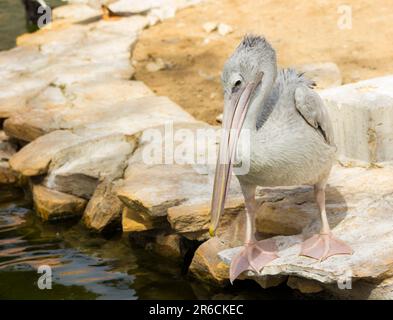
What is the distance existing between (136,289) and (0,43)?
586 cm

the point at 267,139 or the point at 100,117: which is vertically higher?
the point at 267,139

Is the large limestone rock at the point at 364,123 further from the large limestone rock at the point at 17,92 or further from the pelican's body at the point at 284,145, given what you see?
the large limestone rock at the point at 17,92

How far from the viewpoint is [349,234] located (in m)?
3.95

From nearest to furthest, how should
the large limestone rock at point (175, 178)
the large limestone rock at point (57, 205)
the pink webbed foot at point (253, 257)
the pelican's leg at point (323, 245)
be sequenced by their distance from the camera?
the pelican's leg at point (323, 245) → the pink webbed foot at point (253, 257) → the large limestone rock at point (175, 178) → the large limestone rock at point (57, 205)

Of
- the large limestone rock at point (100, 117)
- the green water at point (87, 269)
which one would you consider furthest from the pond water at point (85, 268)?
the large limestone rock at point (100, 117)

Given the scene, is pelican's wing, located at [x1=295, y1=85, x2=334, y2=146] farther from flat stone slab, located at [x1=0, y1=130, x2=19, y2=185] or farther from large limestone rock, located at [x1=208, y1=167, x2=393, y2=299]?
flat stone slab, located at [x1=0, y1=130, x2=19, y2=185]

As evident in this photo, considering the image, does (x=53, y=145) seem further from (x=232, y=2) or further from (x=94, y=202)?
(x=232, y=2)

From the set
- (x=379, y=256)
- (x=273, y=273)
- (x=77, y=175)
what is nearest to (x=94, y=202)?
(x=77, y=175)

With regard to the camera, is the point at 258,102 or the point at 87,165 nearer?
the point at 258,102

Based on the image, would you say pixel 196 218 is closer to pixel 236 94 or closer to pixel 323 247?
pixel 323 247

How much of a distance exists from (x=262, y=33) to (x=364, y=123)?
3.33 meters

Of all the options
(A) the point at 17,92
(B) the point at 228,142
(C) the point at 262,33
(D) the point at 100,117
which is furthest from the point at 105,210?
(C) the point at 262,33

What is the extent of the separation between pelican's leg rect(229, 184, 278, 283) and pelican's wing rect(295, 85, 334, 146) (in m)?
0.45

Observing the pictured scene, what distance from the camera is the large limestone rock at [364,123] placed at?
182 inches
